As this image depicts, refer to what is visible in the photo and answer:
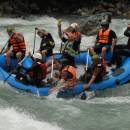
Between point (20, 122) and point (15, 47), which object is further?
point (15, 47)

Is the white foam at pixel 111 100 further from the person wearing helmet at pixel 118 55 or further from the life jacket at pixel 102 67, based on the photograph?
the person wearing helmet at pixel 118 55

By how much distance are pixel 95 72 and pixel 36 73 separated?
153 centimetres

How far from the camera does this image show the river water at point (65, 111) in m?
11.2

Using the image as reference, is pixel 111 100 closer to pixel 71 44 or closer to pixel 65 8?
pixel 71 44

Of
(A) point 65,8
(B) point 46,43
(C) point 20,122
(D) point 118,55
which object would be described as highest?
(B) point 46,43

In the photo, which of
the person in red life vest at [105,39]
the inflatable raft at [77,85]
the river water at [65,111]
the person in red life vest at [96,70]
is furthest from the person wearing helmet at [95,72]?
the person in red life vest at [105,39]

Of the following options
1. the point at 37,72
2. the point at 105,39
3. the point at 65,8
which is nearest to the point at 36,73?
the point at 37,72

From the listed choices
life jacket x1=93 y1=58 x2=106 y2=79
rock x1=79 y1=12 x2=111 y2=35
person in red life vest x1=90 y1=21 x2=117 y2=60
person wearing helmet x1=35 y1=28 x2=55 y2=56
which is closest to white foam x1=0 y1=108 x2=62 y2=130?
life jacket x1=93 y1=58 x2=106 y2=79

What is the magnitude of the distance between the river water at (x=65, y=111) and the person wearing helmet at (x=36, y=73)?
390mm

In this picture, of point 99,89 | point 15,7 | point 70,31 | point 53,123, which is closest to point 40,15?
point 15,7

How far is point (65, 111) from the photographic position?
12.2 metres

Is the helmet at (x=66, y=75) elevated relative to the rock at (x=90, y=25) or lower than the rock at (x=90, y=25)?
elevated

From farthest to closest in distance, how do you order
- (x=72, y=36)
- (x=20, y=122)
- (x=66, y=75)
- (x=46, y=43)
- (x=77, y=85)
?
(x=46, y=43), (x=72, y=36), (x=77, y=85), (x=66, y=75), (x=20, y=122)

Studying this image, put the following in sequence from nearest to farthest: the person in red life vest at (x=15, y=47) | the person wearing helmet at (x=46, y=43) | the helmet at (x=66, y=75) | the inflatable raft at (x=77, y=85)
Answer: the helmet at (x=66, y=75) → the inflatable raft at (x=77, y=85) → the person in red life vest at (x=15, y=47) → the person wearing helmet at (x=46, y=43)
